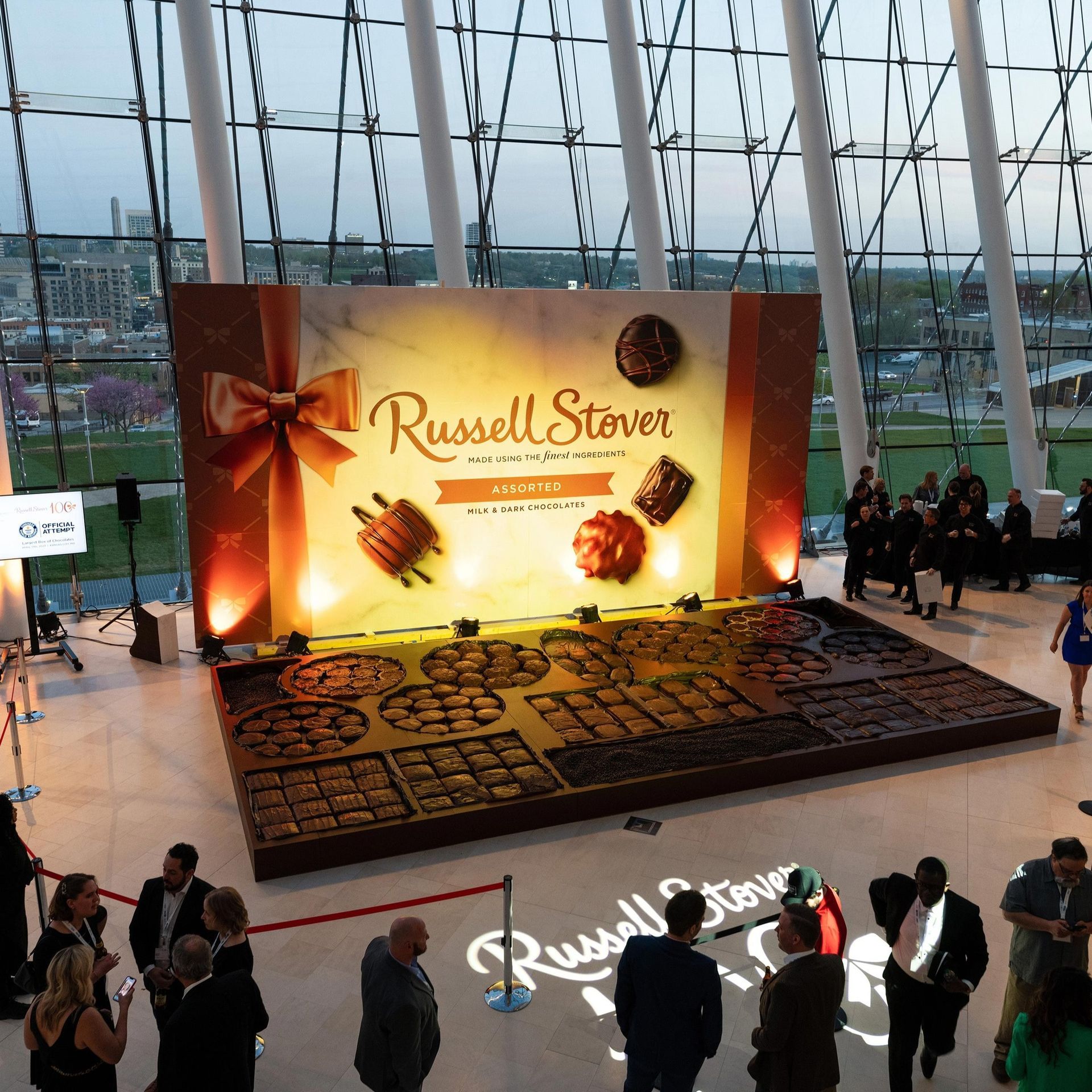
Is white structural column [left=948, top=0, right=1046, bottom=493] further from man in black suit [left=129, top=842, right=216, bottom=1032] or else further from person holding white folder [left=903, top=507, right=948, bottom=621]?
man in black suit [left=129, top=842, right=216, bottom=1032]

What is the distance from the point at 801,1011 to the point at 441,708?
222 inches

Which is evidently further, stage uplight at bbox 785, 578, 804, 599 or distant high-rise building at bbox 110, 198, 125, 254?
→ distant high-rise building at bbox 110, 198, 125, 254

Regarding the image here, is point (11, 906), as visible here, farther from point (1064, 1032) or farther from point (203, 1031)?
point (1064, 1032)

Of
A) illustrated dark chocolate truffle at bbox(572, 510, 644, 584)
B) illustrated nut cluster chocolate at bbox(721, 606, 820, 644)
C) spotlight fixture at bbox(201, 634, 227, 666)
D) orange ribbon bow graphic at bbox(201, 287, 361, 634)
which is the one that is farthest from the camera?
illustrated dark chocolate truffle at bbox(572, 510, 644, 584)

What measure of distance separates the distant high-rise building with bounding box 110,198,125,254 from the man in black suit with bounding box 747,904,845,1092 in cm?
1265

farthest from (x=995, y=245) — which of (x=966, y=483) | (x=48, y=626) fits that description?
(x=48, y=626)

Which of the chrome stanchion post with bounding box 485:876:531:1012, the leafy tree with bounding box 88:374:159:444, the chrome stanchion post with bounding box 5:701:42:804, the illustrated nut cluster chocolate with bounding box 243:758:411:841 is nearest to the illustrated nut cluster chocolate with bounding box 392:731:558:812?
the illustrated nut cluster chocolate with bounding box 243:758:411:841

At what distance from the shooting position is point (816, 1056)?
13.0 feet

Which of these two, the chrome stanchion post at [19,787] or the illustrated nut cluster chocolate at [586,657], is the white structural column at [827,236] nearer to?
the illustrated nut cluster chocolate at [586,657]

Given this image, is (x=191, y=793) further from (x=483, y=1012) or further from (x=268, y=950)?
(x=483, y=1012)

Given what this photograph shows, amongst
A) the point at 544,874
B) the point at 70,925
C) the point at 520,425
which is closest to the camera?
the point at 70,925

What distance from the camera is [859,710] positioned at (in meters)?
9.27

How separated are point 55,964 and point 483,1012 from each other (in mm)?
2551

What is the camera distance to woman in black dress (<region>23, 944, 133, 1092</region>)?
3711 mm
